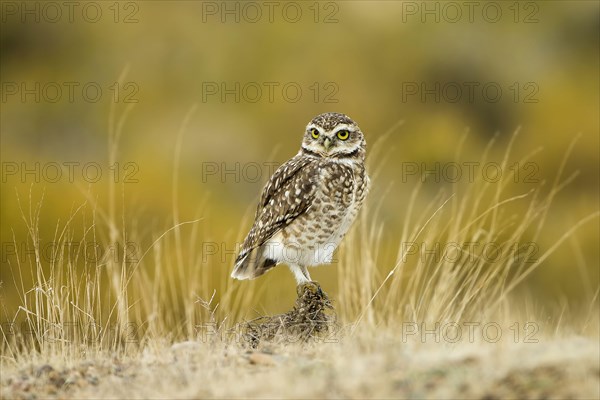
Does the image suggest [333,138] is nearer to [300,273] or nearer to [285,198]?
[285,198]

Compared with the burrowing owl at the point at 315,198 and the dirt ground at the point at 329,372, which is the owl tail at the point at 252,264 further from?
the dirt ground at the point at 329,372

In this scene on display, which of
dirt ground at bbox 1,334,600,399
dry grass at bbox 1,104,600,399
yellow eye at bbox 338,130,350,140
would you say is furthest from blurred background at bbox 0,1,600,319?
dirt ground at bbox 1,334,600,399

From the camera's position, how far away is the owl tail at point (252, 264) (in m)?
9.45

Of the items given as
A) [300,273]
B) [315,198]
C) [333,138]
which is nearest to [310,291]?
[300,273]

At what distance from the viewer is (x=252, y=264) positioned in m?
9.50

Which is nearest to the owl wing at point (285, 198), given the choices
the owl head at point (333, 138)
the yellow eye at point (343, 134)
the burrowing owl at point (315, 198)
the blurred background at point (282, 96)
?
the burrowing owl at point (315, 198)

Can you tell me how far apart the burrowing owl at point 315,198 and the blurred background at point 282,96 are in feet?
42.9

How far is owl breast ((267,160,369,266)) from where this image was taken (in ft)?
29.6

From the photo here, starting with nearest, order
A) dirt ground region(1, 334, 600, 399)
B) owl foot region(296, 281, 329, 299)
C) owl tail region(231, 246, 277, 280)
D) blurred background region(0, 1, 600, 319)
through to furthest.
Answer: dirt ground region(1, 334, 600, 399), owl foot region(296, 281, 329, 299), owl tail region(231, 246, 277, 280), blurred background region(0, 1, 600, 319)

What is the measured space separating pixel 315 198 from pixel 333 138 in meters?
0.55

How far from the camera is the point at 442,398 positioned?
5.91m

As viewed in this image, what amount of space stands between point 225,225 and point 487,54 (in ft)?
43.8

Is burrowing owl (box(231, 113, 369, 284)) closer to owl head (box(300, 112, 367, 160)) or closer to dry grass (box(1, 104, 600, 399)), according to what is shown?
owl head (box(300, 112, 367, 160))

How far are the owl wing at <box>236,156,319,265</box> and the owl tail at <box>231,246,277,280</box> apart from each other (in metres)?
0.10
